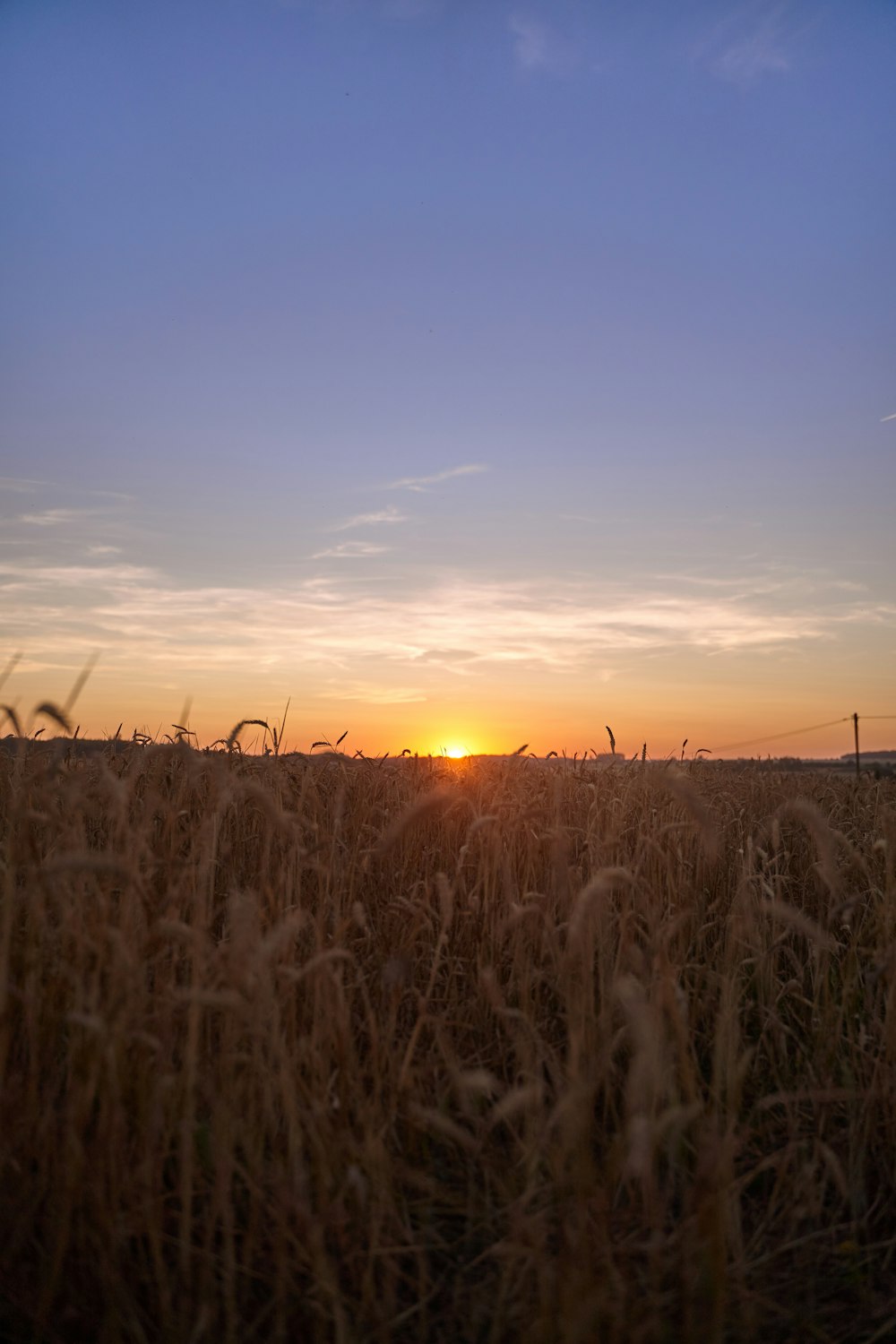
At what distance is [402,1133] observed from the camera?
111 inches

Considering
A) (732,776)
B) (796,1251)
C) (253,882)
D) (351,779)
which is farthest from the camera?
(732,776)

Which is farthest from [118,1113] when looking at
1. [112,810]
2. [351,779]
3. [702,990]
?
[351,779]

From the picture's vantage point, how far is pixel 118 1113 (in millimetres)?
2064

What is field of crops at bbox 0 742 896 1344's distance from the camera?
2035mm

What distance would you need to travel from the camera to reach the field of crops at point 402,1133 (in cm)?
204

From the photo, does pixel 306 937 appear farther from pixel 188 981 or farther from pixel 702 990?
pixel 702 990

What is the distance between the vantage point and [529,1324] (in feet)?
6.71

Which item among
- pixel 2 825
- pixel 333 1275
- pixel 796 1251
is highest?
pixel 2 825

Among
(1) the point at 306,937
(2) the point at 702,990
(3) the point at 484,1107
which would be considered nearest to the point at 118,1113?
(3) the point at 484,1107

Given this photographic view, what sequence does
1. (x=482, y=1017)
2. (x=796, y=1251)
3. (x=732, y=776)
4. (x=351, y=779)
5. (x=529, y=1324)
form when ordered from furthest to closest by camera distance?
(x=732, y=776)
(x=351, y=779)
(x=482, y=1017)
(x=796, y=1251)
(x=529, y=1324)

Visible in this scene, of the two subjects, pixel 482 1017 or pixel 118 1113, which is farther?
pixel 482 1017

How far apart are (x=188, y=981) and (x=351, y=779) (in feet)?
9.41

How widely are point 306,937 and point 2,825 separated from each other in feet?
5.66

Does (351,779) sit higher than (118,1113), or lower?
higher
